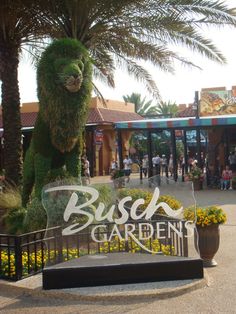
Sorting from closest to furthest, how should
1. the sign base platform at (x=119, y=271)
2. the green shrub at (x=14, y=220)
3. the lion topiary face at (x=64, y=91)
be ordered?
1. the sign base platform at (x=119, y=271)
2. the lion topiary face at (x=64, y=91)
3. the green shrub at (x=14, y=220)

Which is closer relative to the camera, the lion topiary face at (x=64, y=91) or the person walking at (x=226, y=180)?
the lion topiary face at (x=64, y=91)

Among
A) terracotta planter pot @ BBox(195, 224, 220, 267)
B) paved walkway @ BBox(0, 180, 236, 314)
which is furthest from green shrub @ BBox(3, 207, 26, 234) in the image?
terracotta planter pot @ BBox(195, 224, 220, 267)

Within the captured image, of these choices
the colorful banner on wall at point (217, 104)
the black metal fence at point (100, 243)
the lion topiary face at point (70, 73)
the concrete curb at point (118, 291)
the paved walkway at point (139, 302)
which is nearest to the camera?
the paved walkway at point (139, 302)

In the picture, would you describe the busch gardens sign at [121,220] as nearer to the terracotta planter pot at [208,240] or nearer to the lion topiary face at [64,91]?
the terracotta planter pot at [208,240]

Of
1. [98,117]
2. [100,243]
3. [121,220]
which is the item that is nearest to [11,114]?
[100,243]

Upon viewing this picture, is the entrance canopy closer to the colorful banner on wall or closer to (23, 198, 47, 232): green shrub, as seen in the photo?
the colorful banner on wall

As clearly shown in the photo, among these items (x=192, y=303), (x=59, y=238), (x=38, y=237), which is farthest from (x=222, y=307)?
(x=38, y=237)

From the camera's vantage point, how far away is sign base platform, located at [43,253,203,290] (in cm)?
626

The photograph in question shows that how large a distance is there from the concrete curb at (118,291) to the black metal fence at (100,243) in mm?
370

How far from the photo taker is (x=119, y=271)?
635 centimetres

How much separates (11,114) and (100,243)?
6443mm

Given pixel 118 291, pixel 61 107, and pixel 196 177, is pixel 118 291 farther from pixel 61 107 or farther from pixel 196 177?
pixel 196 177

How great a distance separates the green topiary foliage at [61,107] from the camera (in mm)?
9195

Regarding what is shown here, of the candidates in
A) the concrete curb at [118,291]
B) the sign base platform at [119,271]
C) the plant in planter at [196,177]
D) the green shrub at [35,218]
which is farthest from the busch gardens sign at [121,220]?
the plant in planter at [196,177]
